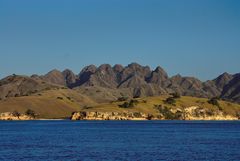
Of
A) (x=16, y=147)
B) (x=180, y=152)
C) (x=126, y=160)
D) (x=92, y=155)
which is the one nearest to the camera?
(x=126, y=160)

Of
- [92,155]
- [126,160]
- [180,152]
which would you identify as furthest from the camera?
[180,152]

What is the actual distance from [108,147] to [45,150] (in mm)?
14253

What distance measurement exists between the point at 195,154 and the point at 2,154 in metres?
32.2

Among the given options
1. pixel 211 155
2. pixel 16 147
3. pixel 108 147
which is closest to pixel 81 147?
pixel 108 147

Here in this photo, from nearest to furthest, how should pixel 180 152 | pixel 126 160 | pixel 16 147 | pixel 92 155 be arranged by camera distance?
pixel 126 160 → pixel 92 155 → pixel 180 152 → pixel 16 147

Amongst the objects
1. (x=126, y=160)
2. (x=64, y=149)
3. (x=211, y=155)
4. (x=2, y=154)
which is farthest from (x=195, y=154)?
(x=2, y=154)

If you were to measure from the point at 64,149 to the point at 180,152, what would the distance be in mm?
21315

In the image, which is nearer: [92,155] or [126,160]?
[126,160]

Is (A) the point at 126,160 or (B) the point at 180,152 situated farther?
(B) the point at 180,152

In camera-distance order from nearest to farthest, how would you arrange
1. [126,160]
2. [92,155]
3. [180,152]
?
[126,160] < [92,155] < [180,152]

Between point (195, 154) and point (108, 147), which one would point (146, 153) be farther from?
point (108, 147)

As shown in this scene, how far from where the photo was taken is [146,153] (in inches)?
3706

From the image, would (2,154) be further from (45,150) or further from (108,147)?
(108,147)

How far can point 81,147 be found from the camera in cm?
10650
